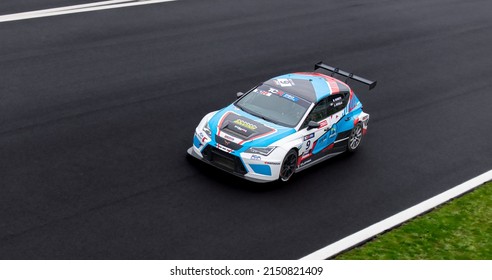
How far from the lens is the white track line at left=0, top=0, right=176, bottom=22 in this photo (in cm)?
2314

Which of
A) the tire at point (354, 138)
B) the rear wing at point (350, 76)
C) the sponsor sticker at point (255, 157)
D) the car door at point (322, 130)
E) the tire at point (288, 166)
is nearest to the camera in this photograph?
the sponsor sticker at point (255, 157)

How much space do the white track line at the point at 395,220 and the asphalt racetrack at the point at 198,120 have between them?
0.70 ft

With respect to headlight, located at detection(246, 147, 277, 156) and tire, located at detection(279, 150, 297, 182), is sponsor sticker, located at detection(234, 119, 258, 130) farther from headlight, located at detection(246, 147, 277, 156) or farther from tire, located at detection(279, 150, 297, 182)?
tire, located at detection(279, 150, 297, 182)

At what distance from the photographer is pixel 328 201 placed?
15.0 metres

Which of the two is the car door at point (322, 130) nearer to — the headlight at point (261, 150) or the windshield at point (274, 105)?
the windshield at point (274, 105)

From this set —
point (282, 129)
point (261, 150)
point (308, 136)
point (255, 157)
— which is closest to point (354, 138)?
point (308, 136)

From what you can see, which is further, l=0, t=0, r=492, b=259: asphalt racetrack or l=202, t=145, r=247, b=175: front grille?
l=202, t=145, r=247, b=175: front grille

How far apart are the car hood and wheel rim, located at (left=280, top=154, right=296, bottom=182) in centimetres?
45

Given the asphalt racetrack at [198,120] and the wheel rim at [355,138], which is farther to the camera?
the wheel rim at [355,138]

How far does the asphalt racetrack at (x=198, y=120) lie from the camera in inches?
525

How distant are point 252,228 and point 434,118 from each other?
25.6 feet

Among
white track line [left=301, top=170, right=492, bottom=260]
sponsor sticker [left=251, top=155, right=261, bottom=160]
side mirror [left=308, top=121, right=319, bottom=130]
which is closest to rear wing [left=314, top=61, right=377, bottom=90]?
side mirror [left=308, top=121, right=319, bottom=130]

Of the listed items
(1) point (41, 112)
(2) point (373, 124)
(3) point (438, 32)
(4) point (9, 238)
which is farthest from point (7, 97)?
(3) point (438, 32)

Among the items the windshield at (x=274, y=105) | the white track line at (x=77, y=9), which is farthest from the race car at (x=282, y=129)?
the white track line at (x=77, y=9)
